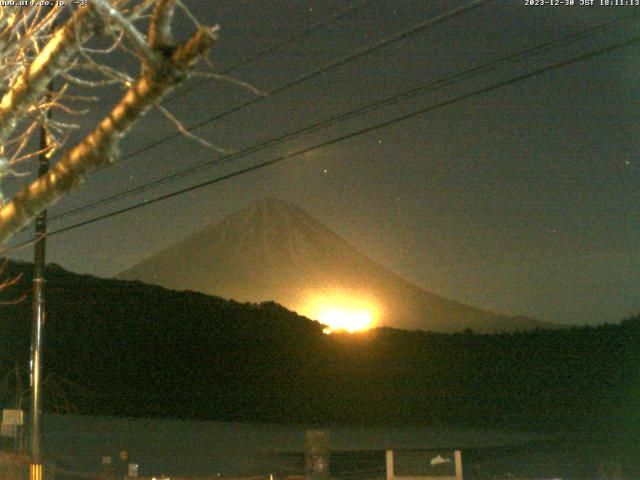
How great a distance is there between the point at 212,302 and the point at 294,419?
85.9 ft

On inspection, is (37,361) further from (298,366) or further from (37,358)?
(298,366)

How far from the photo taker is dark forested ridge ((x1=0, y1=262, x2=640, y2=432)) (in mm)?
72188

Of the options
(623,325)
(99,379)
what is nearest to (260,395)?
(99,379)

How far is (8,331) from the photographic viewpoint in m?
63.2

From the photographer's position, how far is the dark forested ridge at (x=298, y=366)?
237 feet

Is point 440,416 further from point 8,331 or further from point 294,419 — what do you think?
point 8,331

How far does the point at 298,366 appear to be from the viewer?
3265 inches

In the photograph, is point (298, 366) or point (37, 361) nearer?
point (37, 361)

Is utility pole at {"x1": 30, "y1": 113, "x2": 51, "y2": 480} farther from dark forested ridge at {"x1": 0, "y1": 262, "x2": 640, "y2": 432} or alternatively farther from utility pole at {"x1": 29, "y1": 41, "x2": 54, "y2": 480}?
dark forested ridge at {"x1": 0, "y1": 262, "x2": 640, "y2": 432}

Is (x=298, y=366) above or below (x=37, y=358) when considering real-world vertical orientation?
above

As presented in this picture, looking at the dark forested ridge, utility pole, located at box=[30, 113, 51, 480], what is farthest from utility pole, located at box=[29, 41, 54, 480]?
the dark forested ridge

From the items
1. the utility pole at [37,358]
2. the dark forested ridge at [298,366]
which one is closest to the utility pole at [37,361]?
the utility pole at [37,358]

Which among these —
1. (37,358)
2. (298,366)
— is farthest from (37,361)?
(298,366)

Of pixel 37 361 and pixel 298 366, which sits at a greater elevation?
pixel 298 366
